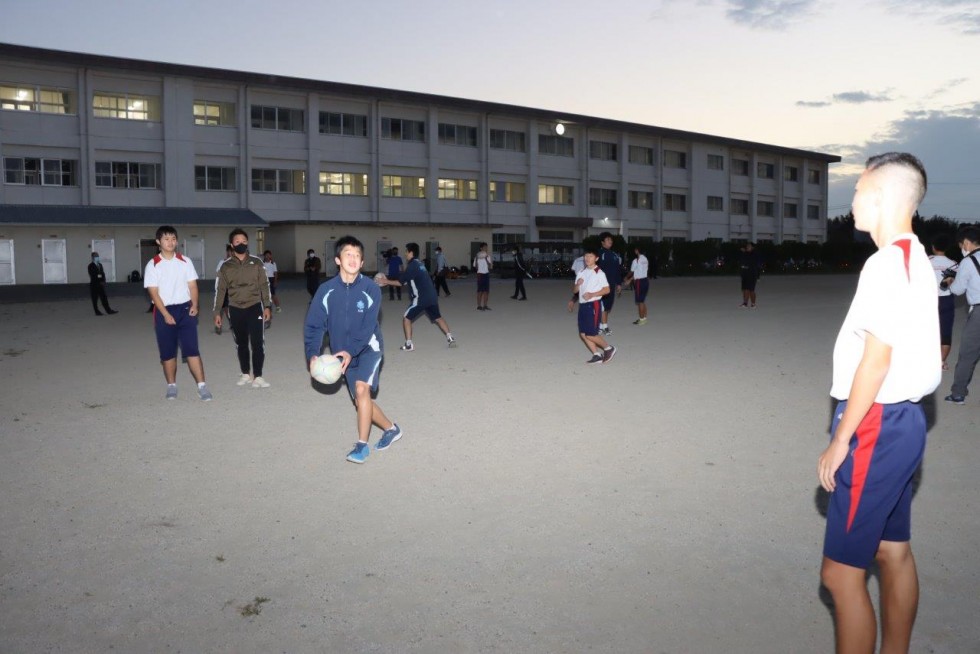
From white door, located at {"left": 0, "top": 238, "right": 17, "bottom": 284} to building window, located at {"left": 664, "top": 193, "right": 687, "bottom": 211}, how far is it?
49.9 metres

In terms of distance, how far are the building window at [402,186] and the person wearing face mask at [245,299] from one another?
4443 centimetres

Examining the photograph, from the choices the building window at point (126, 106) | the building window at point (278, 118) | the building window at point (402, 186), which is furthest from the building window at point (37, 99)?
the building window at point (402, 186)

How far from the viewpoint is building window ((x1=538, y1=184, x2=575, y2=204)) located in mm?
61031

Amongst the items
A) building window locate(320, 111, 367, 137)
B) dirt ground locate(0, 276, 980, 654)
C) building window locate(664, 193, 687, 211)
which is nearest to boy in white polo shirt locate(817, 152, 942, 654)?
dirt ground locate(0, 276, 980, 654)

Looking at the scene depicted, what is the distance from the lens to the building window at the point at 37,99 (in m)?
42.2

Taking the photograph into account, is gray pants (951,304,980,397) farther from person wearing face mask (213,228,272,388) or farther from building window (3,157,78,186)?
building window (3,157,78,186)

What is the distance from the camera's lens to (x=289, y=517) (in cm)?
520

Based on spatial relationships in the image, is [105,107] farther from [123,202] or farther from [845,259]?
[845,259]

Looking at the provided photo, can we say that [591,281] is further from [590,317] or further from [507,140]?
[507,140]

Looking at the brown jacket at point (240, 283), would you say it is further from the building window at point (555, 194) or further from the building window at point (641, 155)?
the building window at point (641, 155)

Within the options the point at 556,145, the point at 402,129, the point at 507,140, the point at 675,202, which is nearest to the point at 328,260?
the point at 402,129

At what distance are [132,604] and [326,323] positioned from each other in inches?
119

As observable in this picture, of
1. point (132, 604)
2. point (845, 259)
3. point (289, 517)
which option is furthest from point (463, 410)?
point (845, 259)

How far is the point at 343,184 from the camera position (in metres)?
52.2
